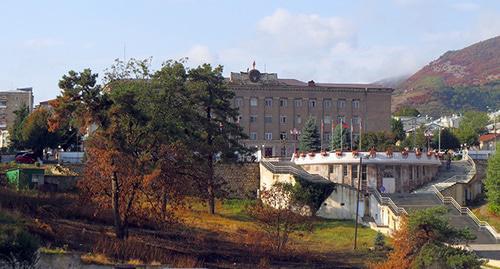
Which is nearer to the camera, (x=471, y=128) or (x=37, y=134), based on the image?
(x=37, y=134)

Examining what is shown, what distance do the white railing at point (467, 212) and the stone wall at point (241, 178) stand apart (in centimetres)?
1316

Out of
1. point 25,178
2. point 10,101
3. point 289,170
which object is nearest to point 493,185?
point 289,170

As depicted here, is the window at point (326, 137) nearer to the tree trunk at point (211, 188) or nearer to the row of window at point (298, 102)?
the row of window at point (298, 102)

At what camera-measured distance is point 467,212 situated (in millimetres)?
54281

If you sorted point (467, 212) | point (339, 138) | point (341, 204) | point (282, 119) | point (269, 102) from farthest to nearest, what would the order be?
1. point (282, 119)
2. point (269, 102)
3. point (339, 138)
4. point (341, 204)
5. point (467, 212)

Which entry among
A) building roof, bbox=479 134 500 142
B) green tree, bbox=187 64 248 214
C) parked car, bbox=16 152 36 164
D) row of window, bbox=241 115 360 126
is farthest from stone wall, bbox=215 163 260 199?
building roof, bbox=479 134 500 142

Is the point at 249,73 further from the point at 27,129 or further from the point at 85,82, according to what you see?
the point at 85,82

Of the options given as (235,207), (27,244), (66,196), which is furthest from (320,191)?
(27,244)

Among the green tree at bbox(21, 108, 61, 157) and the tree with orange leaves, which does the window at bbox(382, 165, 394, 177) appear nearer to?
the tree with orange leaves

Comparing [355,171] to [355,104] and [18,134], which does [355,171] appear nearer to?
[18,134]

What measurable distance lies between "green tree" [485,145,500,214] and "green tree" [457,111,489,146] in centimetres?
4718

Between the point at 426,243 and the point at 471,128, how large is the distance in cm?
8011

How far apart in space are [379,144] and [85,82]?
44.4 meters

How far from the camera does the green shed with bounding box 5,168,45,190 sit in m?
49.6
